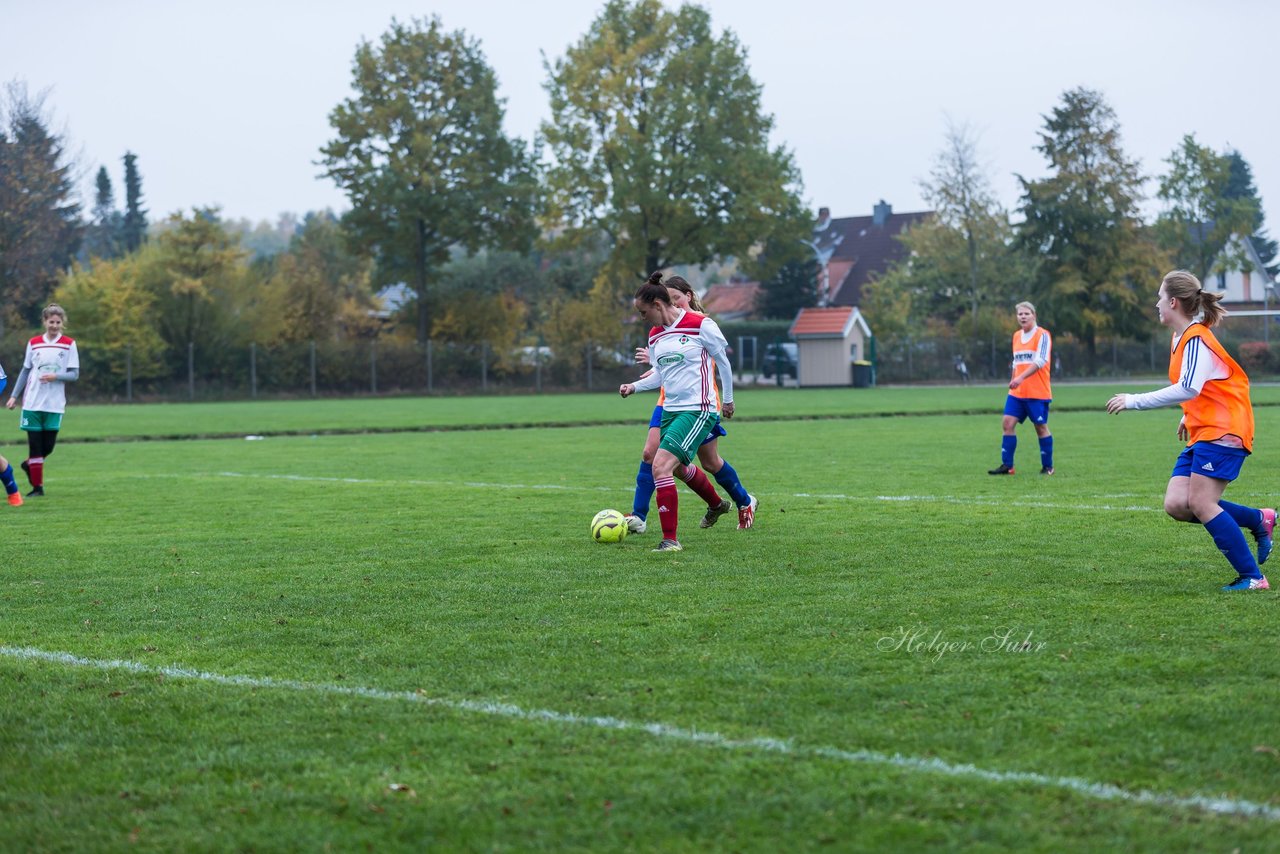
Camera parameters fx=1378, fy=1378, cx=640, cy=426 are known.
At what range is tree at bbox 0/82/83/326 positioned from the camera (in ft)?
186

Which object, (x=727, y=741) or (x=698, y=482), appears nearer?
(x=727, y=741)

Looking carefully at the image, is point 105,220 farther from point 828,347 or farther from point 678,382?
point 678,382

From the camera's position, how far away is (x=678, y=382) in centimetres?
1013

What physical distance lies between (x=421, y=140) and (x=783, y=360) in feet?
59.6

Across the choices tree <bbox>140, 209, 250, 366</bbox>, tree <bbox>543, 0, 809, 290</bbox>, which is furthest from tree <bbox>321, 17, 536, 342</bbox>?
tree <bbox>140, 209, 250, 366</bbox>

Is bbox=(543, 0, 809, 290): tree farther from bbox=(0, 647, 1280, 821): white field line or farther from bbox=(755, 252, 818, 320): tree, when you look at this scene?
bbox=(0, 647, 1280, 821): white field line

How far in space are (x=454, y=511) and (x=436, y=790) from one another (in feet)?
27.2

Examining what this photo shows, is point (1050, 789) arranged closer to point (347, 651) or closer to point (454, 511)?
point (347, 651)

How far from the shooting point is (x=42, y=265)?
6184cm

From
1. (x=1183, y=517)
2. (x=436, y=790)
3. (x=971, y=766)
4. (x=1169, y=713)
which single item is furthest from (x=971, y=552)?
(x=436, y=790)

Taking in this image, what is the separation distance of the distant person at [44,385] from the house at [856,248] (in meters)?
76.1

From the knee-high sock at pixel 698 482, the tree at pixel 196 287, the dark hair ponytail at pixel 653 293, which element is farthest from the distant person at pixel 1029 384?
the tree at pixel 196 287

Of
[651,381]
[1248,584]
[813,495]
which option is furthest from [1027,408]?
[1248,584]

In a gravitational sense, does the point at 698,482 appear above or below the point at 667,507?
above
